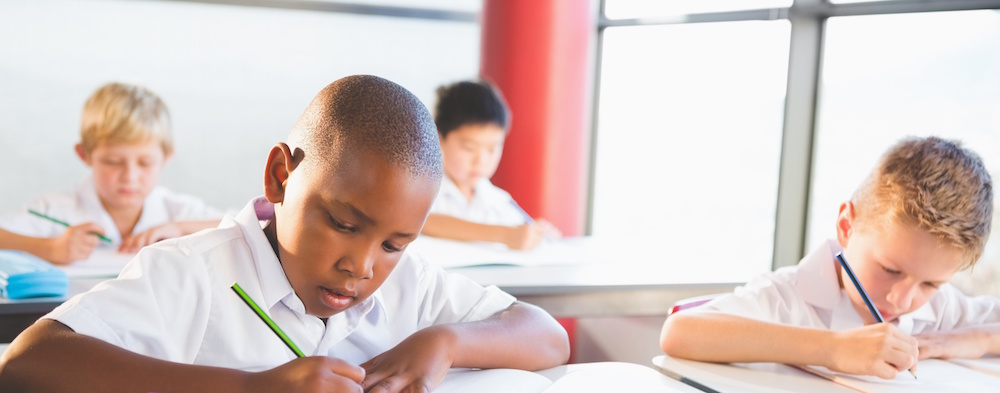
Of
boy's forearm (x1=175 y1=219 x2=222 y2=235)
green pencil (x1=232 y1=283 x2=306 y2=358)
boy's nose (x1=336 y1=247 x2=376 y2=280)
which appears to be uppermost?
boy's nose (x1=336 y1=247 x2=376 y2=280)

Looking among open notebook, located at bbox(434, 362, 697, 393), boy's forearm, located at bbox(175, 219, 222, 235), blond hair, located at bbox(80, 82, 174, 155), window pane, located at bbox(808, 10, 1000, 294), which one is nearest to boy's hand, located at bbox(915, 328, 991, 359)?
open notebook, located at bbox(434, 362, 697, 393)

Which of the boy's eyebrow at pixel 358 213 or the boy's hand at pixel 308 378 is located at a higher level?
the boy's eyebrow at pixel 358 213

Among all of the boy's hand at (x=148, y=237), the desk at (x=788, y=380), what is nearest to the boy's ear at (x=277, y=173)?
the desk at (x=788, y=380)

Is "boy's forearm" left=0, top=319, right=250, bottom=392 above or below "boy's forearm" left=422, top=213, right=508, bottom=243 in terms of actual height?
above

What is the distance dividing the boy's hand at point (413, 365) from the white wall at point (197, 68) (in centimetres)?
433

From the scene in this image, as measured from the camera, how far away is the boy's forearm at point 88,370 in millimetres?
944

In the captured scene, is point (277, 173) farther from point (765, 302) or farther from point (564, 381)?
point (765, 302)

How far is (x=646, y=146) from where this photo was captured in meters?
4.33

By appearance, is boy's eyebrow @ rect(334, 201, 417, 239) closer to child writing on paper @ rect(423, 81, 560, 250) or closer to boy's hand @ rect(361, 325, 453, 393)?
boy's hand @ rect(361, 325, 453, 393)

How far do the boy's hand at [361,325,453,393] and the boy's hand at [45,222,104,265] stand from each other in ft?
3.74

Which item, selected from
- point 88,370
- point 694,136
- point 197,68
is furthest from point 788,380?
point 197,68

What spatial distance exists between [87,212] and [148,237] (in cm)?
31

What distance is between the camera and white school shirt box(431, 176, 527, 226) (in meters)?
2.85

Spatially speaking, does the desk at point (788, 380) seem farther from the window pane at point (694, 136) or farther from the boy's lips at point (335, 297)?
the window pane at point (694, 136)
